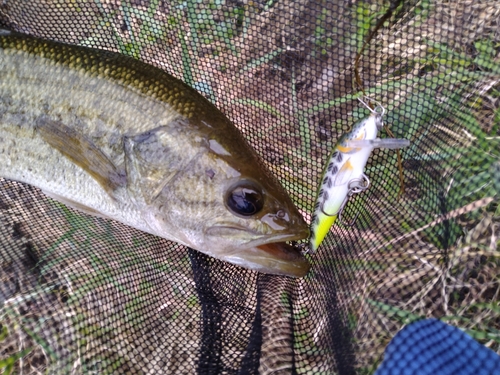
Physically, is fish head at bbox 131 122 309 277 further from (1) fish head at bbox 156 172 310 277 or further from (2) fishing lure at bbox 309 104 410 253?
(2) fishing lure at bbox 309 104 410 253

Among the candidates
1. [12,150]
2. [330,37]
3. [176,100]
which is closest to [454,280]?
[330,37]

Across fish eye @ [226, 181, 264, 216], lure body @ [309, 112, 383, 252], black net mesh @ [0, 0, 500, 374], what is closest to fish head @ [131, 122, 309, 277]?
fish eye @ [226, 181, 264, 216]

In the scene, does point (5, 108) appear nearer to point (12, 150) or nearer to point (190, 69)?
point (12, 150)

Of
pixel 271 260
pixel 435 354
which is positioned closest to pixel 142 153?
pixel 271 260

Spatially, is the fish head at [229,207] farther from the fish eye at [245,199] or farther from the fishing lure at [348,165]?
the fishing lure at [348,165]

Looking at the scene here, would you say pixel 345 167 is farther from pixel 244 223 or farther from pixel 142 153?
pixel 142 153

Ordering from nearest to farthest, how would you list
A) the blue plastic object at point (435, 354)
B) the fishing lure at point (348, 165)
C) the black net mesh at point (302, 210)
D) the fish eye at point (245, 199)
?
the blue plastic object at point (435, 354) → the fishing lure at point (348, 165) → the fish eye at point (245, 199) → the black net mesh at point (302, 210)

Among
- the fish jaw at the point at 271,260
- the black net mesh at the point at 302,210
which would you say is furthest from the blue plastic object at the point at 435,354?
the fish jaw at the point at 271,260
